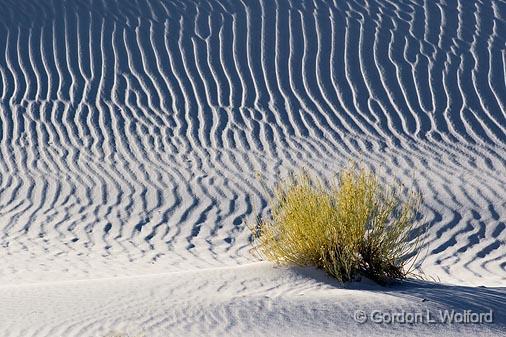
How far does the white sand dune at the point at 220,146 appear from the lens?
5848mm

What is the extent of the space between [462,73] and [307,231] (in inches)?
300

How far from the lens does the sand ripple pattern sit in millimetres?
9445

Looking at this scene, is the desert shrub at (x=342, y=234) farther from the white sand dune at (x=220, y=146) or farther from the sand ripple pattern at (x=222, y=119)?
the sand ripple pattern at (x=222, y=119)

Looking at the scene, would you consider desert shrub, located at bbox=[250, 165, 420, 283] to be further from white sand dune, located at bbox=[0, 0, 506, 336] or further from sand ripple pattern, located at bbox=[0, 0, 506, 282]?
sand ripple pattern, located at bbox=[0, 0, 506, 282]

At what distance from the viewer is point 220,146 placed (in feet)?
38.8

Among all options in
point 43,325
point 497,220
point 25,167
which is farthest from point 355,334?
point 25,167

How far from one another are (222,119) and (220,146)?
811mm

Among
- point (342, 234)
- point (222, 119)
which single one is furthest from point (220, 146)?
point (342, 234)

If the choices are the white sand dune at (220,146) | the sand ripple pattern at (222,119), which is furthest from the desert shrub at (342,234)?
the sand ripple pattern at (222,119)

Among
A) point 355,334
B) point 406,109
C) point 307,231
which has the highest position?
point 406,109

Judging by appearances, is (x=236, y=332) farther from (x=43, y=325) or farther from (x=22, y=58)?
(x=22, y=58)

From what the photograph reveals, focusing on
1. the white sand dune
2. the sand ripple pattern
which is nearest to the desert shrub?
the white sand dune

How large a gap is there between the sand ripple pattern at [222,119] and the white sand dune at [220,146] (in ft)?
0.11

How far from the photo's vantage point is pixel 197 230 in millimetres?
9586
